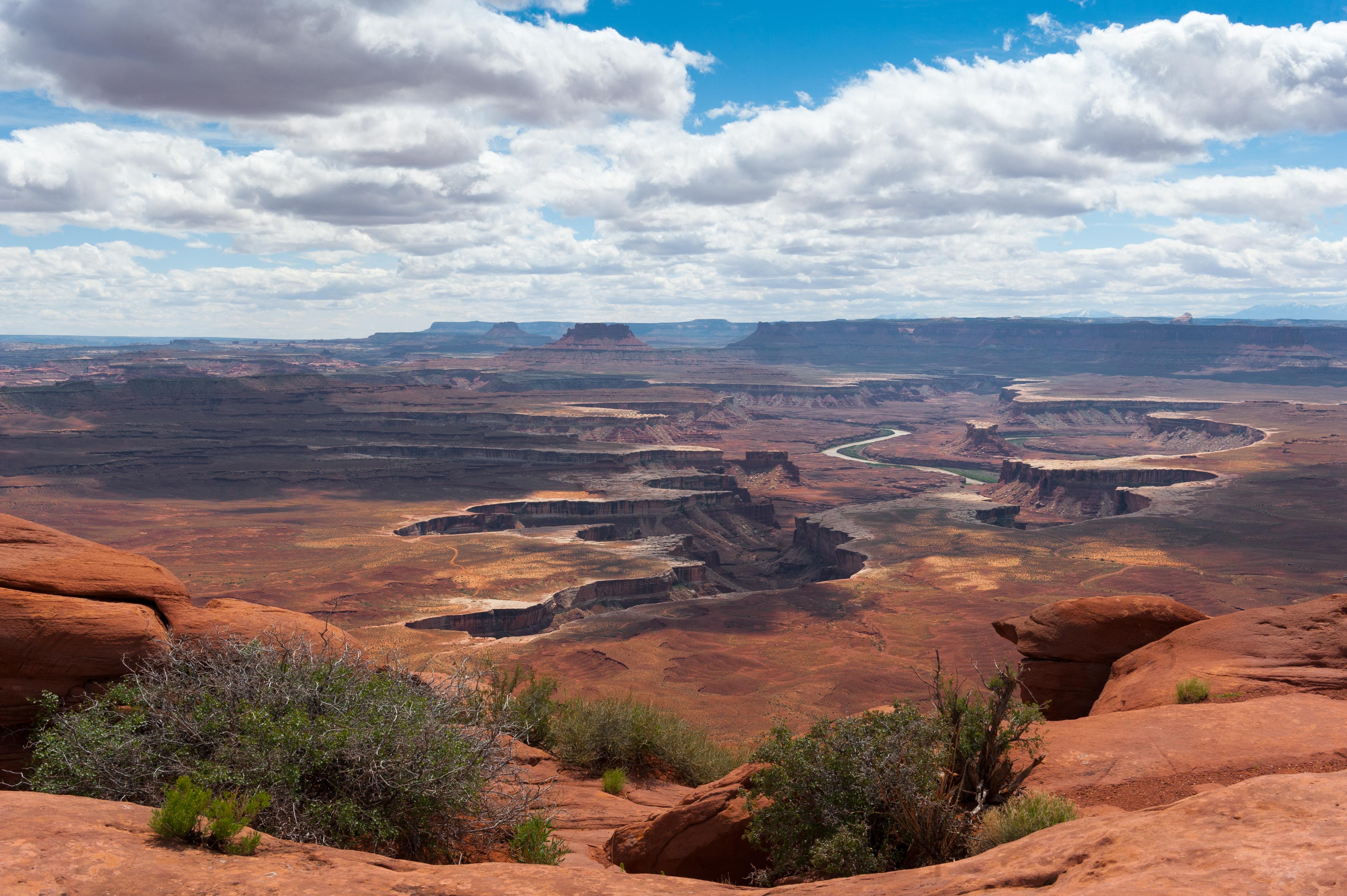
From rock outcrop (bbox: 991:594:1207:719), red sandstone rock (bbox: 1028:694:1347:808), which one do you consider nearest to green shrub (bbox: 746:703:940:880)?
red sandstone rock (bbox: 1028:694:1347:808)

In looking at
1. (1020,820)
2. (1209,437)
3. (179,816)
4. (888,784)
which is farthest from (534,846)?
(1209,437)

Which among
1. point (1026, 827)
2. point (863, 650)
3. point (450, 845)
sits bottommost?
point (863, 650)

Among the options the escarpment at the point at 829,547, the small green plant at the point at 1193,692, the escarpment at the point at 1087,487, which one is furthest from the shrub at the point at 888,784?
the escarpment at the point at 1087,487

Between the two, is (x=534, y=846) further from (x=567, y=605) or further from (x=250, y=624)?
(x=567, y=605)

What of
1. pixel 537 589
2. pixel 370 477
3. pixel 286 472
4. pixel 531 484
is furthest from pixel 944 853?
pixel 286 472

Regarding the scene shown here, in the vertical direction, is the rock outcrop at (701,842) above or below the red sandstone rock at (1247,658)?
below

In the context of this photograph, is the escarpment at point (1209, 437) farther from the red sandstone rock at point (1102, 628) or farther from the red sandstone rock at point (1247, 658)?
the red sandstone rock at point (1247, 658)

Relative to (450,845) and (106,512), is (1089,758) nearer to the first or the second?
(450,845)

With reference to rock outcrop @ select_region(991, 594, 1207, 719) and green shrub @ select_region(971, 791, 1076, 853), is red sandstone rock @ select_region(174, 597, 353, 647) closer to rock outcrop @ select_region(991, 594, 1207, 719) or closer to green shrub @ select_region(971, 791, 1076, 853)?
green shrub @ select_region(971, 791, 1076, 853)
